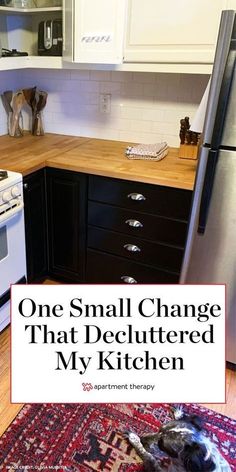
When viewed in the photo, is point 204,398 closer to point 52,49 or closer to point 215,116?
point 215,116

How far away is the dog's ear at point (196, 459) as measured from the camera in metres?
1.12

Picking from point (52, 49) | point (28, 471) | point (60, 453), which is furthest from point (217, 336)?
point (52, 49)

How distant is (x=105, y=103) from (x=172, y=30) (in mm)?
700

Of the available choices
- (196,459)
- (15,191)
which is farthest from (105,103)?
(196,459)

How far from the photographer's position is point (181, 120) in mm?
2047

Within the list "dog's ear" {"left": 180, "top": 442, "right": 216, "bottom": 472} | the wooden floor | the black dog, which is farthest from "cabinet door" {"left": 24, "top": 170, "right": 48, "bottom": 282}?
"dog's ear" {"left": 180, "top": 442, "right": 216, "bottom": 472}

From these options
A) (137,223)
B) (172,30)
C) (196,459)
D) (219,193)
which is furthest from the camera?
(137,223)

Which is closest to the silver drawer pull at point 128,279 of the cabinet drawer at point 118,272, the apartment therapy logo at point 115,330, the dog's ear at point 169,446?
the cabinet drawer at point 118,272

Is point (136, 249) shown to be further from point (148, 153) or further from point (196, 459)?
point (196, 459)

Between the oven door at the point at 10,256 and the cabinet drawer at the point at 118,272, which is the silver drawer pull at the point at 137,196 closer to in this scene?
the cabinet drawer at the point at 118,272

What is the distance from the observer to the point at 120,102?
225 cm

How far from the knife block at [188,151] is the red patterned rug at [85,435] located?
1.30m

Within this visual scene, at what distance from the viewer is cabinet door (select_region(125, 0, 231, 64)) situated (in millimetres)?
1611

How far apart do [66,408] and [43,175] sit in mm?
1183
